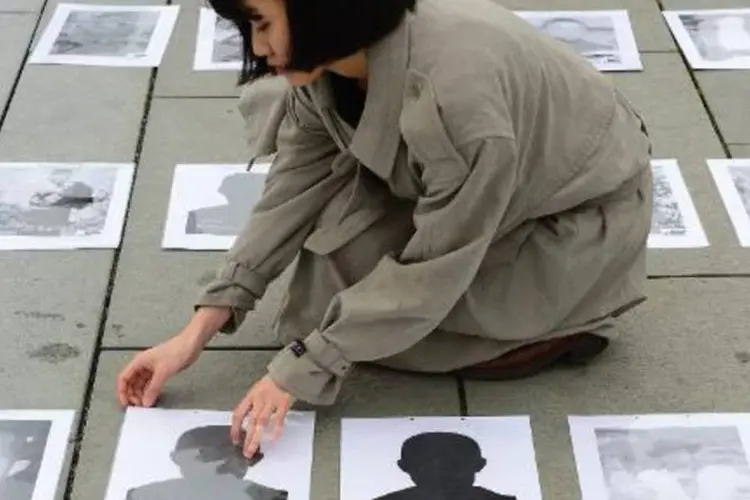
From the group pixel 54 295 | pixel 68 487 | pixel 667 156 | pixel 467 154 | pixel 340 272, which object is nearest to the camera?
pixel 467 154

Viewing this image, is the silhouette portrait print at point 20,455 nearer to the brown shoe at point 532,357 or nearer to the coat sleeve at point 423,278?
the coat sleeve at point 423,278

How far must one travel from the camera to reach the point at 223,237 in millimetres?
1979

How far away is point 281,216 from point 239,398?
0.23m

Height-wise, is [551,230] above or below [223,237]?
above

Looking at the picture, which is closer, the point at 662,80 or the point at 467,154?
the point at 467,154

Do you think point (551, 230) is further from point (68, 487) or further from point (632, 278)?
point (68, 487)

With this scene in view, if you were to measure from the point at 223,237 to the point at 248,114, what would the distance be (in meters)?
0.30

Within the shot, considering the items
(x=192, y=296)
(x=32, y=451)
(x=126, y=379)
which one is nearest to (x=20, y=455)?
(x=32, y=451)

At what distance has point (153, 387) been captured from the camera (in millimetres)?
1651

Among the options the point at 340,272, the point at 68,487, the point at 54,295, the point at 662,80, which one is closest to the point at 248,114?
the point at 340,272

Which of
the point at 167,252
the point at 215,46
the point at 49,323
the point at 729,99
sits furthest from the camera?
the point at 215,46

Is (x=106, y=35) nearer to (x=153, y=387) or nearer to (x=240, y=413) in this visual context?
(x=153, y=387)

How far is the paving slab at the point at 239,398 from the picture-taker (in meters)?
1.60

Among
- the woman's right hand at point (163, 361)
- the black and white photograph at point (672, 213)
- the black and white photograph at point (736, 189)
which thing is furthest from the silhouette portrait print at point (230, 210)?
the black and white photograph at point (736, 189)
